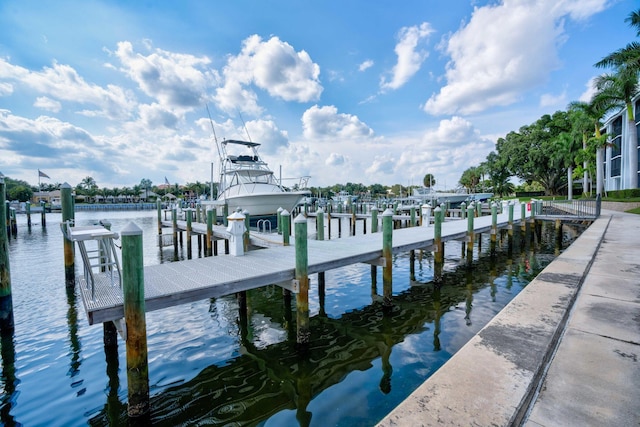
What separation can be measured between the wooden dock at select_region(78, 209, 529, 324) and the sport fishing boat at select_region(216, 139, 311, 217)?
13492mm

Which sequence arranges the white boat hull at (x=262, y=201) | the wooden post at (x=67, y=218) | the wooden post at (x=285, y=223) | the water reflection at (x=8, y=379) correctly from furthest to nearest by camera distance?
the white boat hull at (x=262, y=201)
the wooden post at (x=285, y=223)
the wooden post at (x=67, y=218)
the water reflection at (x=8, y=379)

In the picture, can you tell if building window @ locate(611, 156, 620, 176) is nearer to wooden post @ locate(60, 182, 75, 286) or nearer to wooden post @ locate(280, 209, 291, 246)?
wooden post @ locate(280, 209, 291, 246)

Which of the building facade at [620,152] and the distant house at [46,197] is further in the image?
the distant house at [46,197]

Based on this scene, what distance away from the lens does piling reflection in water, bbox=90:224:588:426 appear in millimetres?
4777

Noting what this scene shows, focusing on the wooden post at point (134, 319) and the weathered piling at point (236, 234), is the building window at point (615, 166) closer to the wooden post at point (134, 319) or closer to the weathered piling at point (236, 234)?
the weathered piling at point (236, 234)

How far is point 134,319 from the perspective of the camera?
4395 mm

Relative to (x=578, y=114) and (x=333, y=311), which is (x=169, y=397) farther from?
(x=578, y=114)

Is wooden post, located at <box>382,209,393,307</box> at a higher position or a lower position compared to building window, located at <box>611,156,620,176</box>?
lower

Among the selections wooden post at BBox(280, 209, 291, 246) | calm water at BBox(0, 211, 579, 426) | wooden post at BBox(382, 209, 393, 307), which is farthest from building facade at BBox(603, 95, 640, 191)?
wooden post at BBox(280, 209, 291, 246)

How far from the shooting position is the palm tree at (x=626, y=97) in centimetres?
3109

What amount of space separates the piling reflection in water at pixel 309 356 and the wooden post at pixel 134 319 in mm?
511

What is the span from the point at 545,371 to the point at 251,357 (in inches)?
197

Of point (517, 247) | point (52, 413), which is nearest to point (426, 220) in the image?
point (517, 247)

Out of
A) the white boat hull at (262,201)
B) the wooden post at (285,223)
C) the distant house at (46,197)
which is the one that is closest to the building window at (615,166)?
the white boat hull at (262,201)
